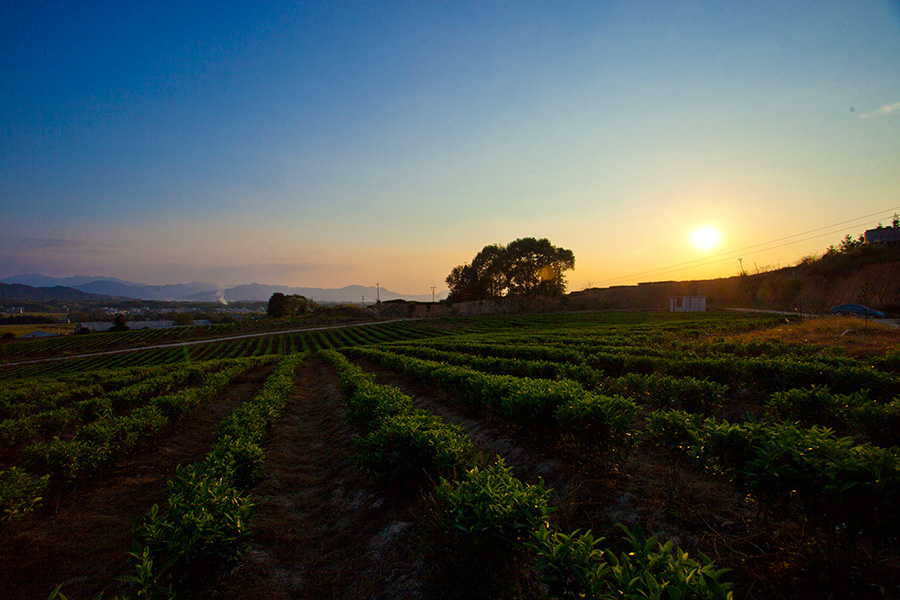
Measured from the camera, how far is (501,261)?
314ft

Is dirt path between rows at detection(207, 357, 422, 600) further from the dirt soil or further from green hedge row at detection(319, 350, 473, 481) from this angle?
the dirt soil

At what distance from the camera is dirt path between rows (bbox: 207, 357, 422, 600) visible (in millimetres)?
4727

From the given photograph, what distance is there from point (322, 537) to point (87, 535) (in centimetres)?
400

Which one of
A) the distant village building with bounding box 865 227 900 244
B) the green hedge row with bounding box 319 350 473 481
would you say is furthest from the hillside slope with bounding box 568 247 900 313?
the green hedge row with bounding box 319 350 473 481

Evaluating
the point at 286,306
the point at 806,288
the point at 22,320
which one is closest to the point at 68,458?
the point at 806,288

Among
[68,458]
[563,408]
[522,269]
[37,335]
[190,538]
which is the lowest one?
[37,335]

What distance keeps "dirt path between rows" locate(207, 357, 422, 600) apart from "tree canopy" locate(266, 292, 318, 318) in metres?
115

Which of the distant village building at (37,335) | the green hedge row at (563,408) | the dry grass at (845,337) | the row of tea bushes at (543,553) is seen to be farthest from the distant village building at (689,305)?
the distant village building at (37,335)

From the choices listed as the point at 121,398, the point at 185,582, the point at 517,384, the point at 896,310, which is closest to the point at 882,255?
the point at 896,310

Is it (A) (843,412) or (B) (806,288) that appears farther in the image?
(B) (806,288)

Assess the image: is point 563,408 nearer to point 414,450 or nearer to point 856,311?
point 414,450

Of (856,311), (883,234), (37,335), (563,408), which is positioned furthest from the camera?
(37,335)

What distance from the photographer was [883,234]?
2106 inches

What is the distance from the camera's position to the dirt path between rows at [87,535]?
499 cm
